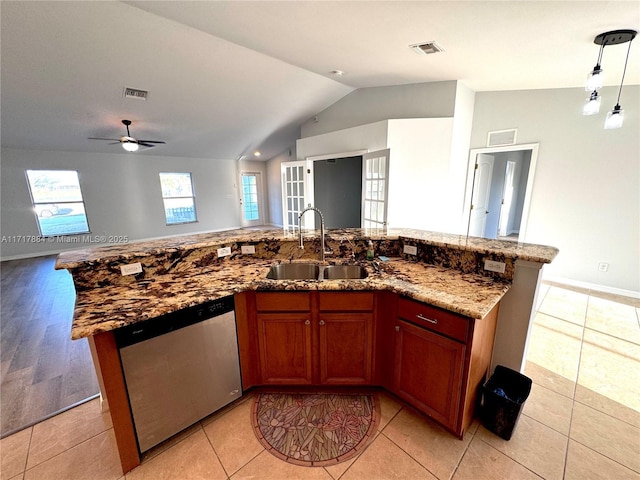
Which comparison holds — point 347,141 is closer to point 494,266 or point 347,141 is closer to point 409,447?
point 494,266

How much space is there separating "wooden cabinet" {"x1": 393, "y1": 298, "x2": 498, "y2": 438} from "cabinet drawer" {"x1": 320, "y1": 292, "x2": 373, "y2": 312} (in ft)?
0.64

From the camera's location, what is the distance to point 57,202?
18.4ft

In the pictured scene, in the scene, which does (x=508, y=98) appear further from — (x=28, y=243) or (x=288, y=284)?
(x=28, y=243)

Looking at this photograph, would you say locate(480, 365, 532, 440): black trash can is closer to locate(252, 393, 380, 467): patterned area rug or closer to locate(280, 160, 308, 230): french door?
locate(252, 393, 380, 467): patterned area rug

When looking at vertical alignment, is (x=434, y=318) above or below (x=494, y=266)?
below

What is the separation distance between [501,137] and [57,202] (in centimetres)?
863

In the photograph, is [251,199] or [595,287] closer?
[595,287]

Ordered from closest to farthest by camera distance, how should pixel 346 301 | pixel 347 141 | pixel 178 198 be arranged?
pixel 346 301 → pixel 347 141 → pixel 178 198

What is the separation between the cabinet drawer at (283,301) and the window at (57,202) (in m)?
6.72

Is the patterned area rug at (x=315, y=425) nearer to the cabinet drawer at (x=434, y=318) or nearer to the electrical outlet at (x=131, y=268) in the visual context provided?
the cabinet drawer at (x=434, y=318)

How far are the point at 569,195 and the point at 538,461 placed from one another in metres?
3.54

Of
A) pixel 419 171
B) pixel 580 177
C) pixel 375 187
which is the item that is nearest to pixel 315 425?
pixel 375 187

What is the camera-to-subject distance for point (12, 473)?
1.34 metres

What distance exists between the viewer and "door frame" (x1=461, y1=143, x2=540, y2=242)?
3.61m
